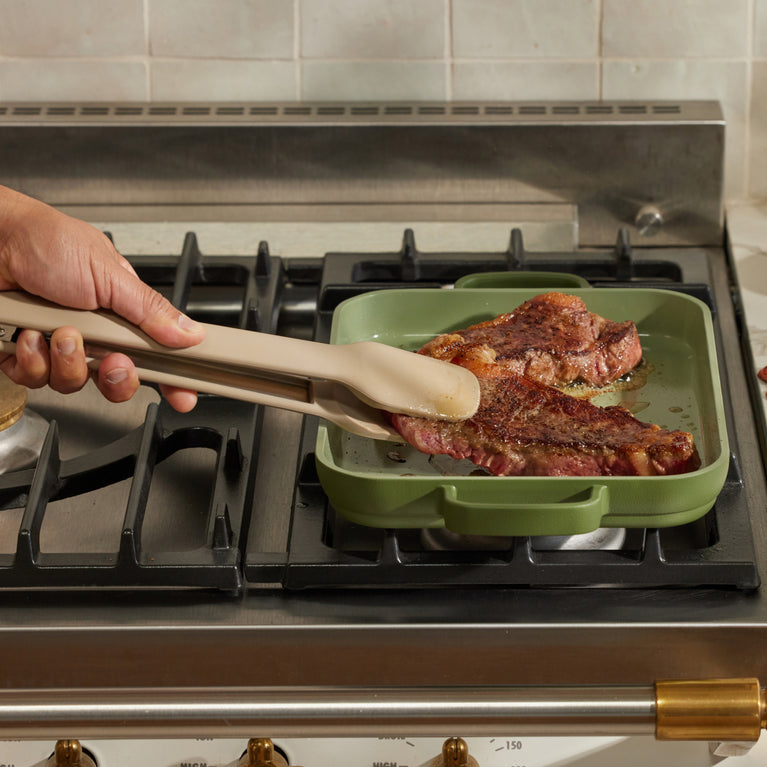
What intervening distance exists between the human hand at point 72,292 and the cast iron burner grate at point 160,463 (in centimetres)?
4

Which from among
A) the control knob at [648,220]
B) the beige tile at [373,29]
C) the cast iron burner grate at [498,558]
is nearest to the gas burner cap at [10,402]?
the cast iron burner grate at [498,558]

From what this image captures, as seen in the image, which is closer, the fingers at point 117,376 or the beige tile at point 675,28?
the fingers at point 117,376

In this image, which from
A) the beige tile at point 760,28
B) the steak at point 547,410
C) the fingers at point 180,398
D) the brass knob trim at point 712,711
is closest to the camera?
the brass knob trim at point 712,711

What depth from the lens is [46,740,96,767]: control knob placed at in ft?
2.66

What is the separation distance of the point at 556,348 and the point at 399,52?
538mm

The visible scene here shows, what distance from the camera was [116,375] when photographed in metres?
0.89

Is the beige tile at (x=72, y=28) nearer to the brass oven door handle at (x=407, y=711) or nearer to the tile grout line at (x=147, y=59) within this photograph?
the tile grout line at (x=147, y=59)

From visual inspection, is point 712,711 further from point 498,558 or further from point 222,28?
point 222,28

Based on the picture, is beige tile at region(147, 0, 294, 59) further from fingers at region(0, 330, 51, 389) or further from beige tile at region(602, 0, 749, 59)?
fingers at region(0, 330, 51, 389)

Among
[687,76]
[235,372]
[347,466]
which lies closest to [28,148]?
[235,372]

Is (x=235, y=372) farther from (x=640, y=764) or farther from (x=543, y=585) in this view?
(x=640, y=764)

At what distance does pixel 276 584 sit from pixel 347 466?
0.12 m

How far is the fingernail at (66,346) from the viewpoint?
862 mm

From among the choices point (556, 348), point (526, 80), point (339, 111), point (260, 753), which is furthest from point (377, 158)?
point (260, 753)
